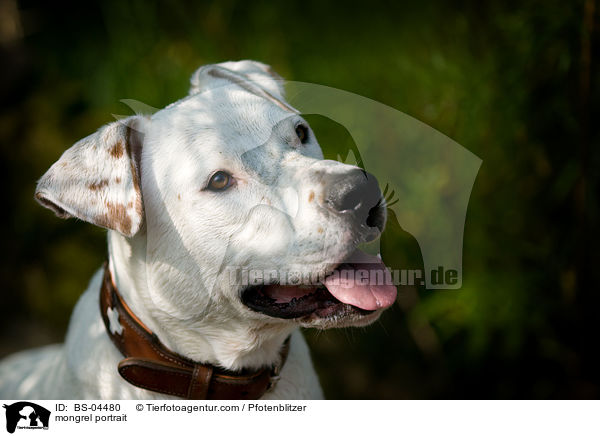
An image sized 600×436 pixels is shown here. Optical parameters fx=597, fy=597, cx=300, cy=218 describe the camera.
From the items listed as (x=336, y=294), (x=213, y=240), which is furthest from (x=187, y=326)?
(x=336, y=294)

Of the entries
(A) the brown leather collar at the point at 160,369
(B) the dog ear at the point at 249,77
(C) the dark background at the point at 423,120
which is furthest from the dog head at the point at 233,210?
(C) the dark background at the point at 423,120

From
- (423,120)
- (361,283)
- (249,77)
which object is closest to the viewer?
(361,283)

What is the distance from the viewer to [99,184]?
2135 millimetres

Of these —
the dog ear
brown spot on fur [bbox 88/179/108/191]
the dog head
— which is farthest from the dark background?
brown spot on fur [bbox 88/179/108/191]

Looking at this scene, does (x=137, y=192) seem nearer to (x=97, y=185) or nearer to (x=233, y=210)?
(x=97, y=185)

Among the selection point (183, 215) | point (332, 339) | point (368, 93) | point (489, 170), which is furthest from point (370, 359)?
point (183, 215)

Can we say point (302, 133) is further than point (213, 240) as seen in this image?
Yes

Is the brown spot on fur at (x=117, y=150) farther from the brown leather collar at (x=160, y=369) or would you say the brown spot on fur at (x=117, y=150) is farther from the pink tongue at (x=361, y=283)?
the pink tongue at (x=361, y=283)

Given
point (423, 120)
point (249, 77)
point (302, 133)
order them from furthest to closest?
point (423, 120)
point (249, 77)
point (302, 133)

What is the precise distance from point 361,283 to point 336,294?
10 cm

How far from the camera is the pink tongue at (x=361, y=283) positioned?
2080mm

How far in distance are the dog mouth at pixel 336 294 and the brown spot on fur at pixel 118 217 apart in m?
0.48

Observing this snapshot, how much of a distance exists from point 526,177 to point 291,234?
2.33 m

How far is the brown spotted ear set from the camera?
2.11 metres
